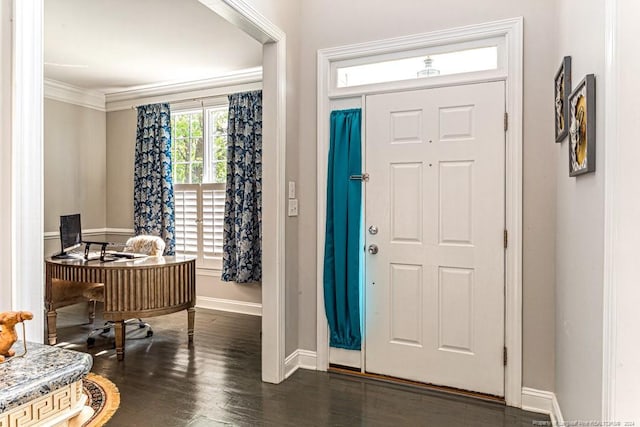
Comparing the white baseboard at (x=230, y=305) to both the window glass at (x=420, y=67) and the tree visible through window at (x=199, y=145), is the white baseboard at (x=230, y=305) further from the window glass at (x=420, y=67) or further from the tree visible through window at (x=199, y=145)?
the window glass at (x=420, y=67)

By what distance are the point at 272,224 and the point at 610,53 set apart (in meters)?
2.09

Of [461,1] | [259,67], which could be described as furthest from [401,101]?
[259,67]

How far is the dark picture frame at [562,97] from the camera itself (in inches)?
74.9

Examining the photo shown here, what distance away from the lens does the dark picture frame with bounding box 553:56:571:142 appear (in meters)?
1.90

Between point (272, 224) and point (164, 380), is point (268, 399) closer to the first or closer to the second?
point (164, 380)

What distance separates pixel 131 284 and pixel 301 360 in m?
1.53

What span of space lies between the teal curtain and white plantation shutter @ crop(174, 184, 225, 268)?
7.28 ft

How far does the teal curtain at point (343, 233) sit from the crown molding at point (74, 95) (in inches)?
153

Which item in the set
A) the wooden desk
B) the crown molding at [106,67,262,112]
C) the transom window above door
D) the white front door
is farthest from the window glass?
the wooden desk

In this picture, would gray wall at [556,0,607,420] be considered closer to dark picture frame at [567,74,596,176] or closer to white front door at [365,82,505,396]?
dark picture frame at [567,74,596,176]

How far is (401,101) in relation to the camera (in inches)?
110

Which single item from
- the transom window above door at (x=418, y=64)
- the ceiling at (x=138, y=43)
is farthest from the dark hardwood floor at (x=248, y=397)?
the ceiling at (x=138, y=43)

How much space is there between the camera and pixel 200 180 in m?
4.95

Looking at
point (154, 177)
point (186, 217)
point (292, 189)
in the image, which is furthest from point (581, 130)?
point (154, 177)
